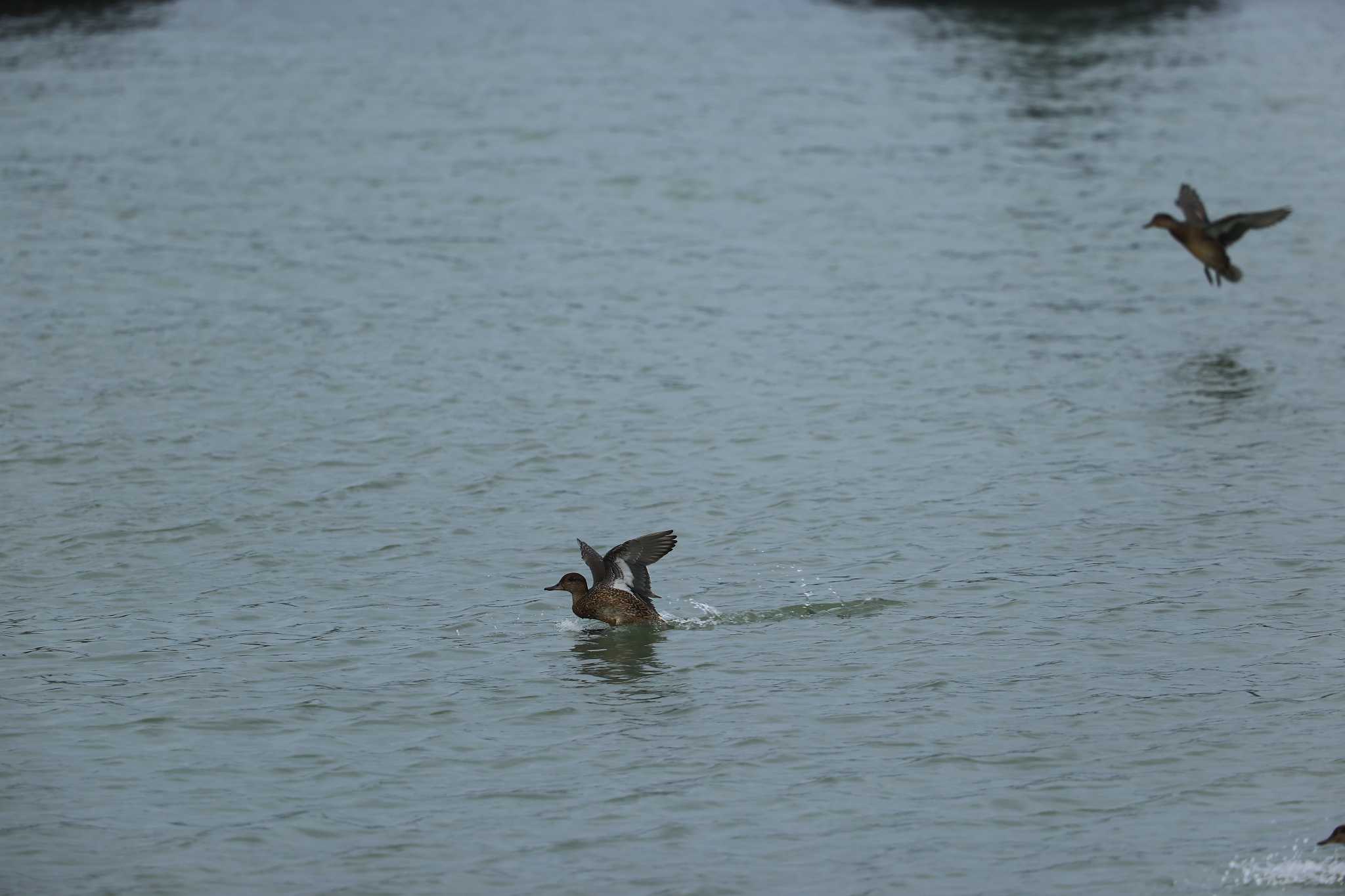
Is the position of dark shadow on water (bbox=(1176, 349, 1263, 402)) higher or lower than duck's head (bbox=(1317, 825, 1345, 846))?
lower

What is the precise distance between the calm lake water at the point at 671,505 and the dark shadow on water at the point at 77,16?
54.6ft

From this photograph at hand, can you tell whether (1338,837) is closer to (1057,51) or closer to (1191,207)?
(1191,207)

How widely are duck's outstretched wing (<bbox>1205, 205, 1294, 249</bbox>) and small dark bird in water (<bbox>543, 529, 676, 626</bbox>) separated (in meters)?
10.1

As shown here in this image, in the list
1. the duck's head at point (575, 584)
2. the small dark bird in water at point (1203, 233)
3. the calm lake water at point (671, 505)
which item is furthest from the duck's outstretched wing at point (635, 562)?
the small dark bird in water at point (1203, 233)

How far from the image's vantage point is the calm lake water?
33.8ft

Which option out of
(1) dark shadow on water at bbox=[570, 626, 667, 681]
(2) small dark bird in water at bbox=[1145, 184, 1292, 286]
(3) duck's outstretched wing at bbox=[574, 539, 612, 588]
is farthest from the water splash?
(2) small dark bird in water at bbox=[1145, 184, 1292, 286]

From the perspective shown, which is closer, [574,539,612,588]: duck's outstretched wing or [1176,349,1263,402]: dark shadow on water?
[574,539,612,588]: duck's outstretched wing

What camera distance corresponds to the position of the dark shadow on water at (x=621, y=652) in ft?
41.5

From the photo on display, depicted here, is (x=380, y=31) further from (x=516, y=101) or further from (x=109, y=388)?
(x=109, y=388)

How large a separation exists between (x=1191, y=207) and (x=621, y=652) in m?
11.9

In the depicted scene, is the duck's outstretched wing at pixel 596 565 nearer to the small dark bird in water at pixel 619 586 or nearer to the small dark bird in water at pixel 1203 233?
the small dark bird in water at pixel 619 586

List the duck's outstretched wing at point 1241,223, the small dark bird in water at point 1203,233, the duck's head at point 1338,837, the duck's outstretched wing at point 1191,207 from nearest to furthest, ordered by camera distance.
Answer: the duck's head at point 1338,837 < the duck's outstretched wing at point 1241,223 < the small dark bird in water at point 1203,233 < the duck's outstretched wing at point 1191,207

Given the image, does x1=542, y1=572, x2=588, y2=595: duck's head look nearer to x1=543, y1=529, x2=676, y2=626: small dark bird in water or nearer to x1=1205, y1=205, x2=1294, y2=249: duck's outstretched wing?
x1=543, y1=529, x2=676, y2=626: small dark bird in water

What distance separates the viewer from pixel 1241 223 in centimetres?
2139
